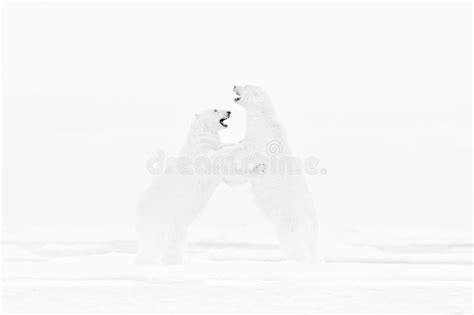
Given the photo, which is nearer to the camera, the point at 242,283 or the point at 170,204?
the point at 242,283

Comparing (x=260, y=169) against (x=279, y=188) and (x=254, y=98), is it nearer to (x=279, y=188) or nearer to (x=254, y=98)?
(x=279, y=188)

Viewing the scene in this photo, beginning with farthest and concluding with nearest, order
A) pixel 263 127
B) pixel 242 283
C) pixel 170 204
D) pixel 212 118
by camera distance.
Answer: pixel 212 118 < pixel 263 127 < pixel 170 204 < pixel 242 283

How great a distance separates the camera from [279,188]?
13.3m

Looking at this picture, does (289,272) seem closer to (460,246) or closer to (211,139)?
(211,139)

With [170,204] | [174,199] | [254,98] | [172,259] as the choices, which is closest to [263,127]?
[254,98]

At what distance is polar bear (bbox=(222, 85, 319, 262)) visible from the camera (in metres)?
13.2

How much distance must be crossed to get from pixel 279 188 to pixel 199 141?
5.49 feet

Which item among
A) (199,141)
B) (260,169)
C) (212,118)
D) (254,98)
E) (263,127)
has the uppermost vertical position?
(254,98)

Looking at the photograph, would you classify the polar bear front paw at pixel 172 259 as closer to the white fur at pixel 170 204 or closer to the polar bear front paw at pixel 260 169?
the white fur at pixel 170 204

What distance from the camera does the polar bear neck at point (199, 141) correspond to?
13.6m

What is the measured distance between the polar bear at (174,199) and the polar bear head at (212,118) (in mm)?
357

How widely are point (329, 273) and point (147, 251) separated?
127 inches

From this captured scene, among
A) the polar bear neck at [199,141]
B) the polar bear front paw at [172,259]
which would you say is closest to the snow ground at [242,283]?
the polar bear front paw at [172,259]

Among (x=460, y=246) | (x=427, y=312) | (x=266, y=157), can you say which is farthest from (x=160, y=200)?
(x=460, y=246)
